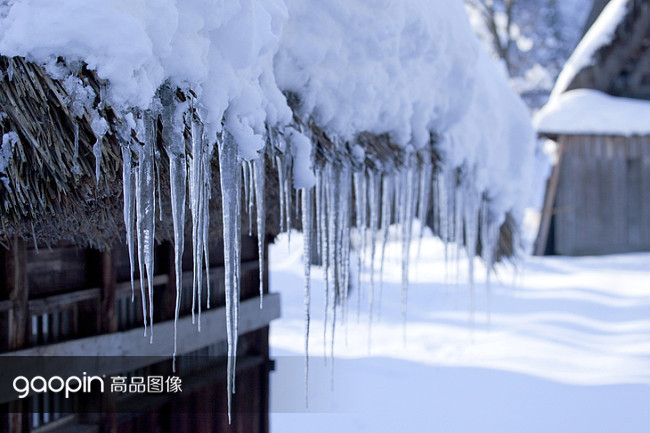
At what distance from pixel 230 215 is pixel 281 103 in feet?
1.55

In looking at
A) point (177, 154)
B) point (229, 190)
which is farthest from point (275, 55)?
point (177, 154)

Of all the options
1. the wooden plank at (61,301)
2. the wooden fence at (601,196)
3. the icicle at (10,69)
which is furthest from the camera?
the wooden fence at (601,196)

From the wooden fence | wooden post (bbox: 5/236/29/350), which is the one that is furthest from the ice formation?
the wooden fence

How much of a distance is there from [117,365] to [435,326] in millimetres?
7655

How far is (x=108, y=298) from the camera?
311cm

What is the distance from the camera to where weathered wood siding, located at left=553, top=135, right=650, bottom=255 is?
12.4m

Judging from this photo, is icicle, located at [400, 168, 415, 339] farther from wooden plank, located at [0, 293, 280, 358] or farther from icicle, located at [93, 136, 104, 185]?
icicle, located at [93, 136, 104, 185]

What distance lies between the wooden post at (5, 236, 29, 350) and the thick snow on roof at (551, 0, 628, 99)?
39.6 feet

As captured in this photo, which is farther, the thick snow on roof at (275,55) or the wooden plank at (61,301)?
the wooden plank at (61,301)

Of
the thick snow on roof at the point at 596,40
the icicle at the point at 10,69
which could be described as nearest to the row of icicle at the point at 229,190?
the icicle at the point at 10,69

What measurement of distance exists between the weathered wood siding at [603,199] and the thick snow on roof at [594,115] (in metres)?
0.50

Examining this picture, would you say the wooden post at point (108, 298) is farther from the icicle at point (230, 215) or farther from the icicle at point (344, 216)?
the icicle at point (344, 216)

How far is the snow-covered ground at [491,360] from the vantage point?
19.6 feet

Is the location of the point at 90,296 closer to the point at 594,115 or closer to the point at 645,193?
the point at 594,115
